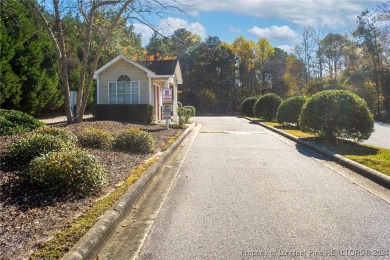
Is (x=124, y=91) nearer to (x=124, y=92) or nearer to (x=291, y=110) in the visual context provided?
(x=124, y=92)

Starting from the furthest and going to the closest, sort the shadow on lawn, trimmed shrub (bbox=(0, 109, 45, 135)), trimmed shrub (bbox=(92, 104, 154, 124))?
trimmed shrub (bbox=(92, 104, 154, 124))
the shadow on lawn
trimmed shrub (bbox=(0, 109, 45, 135))

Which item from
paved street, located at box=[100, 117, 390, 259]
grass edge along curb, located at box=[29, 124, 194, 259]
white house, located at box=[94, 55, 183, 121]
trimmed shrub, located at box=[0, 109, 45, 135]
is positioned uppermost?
white house, located at box=[94, 55, 183, 121]

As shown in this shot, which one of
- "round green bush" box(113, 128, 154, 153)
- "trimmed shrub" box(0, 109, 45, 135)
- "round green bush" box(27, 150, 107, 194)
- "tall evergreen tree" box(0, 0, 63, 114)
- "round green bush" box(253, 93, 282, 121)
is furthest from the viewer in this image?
"round green bush" box(253, 93, 282, 121)

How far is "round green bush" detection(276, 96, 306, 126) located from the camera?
21891 mm

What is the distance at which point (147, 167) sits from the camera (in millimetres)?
8367

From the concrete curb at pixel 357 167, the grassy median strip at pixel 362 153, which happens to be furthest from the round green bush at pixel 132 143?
the grassy median strip at pixel 362 153

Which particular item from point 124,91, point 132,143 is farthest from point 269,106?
point 132,143

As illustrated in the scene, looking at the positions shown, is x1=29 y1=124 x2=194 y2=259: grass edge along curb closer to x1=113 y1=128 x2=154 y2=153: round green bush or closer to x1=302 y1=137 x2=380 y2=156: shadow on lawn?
x1=113 y1=128 x2=154 y2=153: round green bush

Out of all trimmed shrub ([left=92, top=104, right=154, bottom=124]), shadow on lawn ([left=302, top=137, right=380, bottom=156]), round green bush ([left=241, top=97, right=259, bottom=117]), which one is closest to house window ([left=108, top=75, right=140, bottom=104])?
A: trimmed shrub ([left=92, top=104, right=154, bottom=124])

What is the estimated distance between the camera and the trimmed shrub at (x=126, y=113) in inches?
890

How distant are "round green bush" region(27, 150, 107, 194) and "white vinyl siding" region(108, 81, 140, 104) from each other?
18129mm

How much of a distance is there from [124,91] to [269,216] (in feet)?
66.2

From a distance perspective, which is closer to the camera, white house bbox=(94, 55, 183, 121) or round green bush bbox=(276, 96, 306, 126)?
round green bush bbox=(276, 96, 306, 126)

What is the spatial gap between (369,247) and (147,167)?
516 cm
